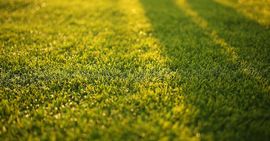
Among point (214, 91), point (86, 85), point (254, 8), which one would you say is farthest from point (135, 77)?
point (254, 8)

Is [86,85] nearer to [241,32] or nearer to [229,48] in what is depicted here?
[229,48]

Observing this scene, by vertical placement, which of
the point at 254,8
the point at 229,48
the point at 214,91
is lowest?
the point at 214,91

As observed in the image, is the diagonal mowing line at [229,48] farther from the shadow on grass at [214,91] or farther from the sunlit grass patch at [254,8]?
the sunlit grass patch at [254,8]

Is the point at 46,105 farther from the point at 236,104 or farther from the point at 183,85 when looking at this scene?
the point at 236,104

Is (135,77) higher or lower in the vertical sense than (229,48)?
lower

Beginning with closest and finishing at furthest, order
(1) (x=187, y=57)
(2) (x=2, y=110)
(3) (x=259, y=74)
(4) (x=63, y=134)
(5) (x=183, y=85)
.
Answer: (4) (x=63, y=134)
(2) (x=2, y=110)
(5) (x=183, y=85)
(3) (x=259, y=74)
(1) (x=187, y=57)

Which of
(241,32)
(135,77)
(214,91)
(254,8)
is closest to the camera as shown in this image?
(214,91)

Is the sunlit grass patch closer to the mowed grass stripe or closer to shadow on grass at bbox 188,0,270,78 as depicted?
shadow on grass at bbox 188,0,270,78

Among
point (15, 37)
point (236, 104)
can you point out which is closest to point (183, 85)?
point (236, 104)
